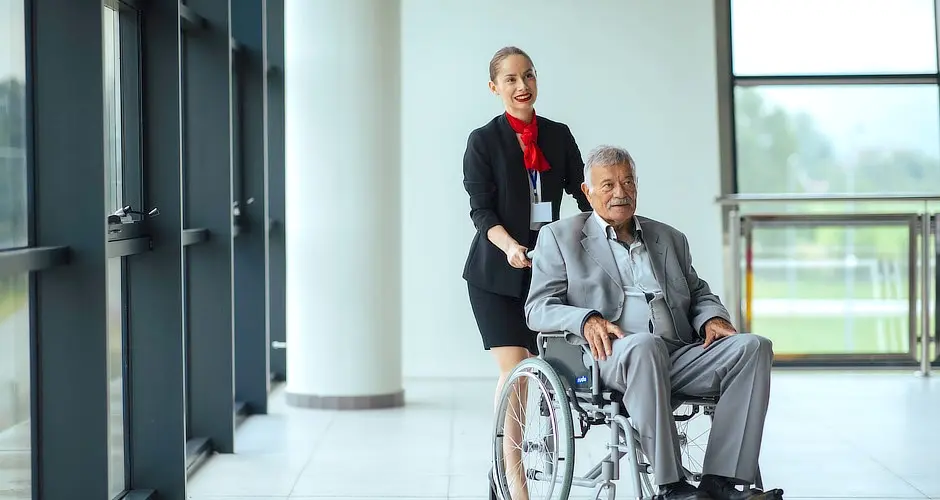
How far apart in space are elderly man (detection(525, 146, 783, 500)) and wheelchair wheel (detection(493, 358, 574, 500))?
5.1 inches

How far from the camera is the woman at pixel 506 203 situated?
3.28m

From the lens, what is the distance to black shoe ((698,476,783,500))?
263cm

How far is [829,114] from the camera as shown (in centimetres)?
702

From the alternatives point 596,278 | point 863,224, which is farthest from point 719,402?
point 863,224

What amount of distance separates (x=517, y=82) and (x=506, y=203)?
0.33 m

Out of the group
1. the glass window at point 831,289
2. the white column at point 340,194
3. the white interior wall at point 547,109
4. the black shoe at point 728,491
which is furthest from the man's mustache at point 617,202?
the glass window at point 831,289

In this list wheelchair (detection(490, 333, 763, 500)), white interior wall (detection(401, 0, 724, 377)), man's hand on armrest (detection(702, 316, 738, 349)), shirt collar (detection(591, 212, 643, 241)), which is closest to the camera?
wheelchair (detection(490, 333, 763, 500))

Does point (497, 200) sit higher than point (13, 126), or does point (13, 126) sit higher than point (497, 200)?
point (13, 126)

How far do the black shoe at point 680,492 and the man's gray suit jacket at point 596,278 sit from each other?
44 centimetres

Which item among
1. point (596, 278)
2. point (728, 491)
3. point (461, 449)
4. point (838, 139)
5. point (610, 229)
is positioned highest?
point (838, 139)

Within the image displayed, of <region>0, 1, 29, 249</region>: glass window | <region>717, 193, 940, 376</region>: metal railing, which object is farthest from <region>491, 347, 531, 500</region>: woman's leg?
<region>717, 193, 940, 376</region>: metal railing

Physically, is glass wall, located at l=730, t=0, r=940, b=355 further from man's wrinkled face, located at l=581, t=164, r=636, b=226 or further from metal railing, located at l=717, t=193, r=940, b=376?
man's wrinkled face, located at l=581, t=164, r=636, b=226

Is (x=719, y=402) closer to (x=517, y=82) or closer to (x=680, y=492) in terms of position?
(x=680, y=492)

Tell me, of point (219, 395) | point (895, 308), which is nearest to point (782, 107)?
point (895, 308)
